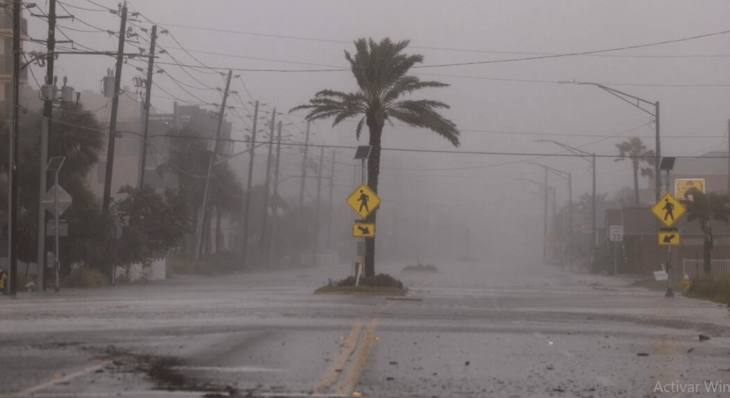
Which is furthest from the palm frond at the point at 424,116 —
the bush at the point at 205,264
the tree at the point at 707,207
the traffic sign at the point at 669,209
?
the bush at the point at 205,264

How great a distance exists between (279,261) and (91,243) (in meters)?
66.2

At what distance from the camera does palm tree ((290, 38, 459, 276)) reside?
45.1 m

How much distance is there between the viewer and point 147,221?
58125 millimetres

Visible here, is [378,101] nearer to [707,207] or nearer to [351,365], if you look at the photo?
[707,207]

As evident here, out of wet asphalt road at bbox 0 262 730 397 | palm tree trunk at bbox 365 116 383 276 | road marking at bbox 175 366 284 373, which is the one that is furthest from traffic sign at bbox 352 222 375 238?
road marking at bbox 175 366 284 373

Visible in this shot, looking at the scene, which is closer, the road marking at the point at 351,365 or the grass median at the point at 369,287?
the road marking at the point at 351,365

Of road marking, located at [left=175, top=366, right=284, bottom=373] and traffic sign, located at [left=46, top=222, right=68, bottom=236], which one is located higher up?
traffic sign, located at [left=46, top=222, right=68, bottom=236]

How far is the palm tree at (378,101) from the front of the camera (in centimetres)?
4509

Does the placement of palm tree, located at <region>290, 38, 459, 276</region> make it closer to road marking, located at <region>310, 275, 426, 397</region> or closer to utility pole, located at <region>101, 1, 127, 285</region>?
utility pole, located at <region>101, 1, 127, 285</region>

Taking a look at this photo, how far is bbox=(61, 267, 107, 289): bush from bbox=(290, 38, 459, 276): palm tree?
1155 cm

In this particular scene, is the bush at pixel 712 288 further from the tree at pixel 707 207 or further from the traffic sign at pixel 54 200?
the traffic sign at pixel 54 200

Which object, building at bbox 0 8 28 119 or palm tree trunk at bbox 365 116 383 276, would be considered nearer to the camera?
palm tree trunk at bbox 365 116 383 276

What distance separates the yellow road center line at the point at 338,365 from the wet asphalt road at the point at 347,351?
0.08 ft

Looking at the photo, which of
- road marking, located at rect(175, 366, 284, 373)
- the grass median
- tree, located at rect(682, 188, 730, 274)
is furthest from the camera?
tree, located at rect(682, 188, 730, 274)
